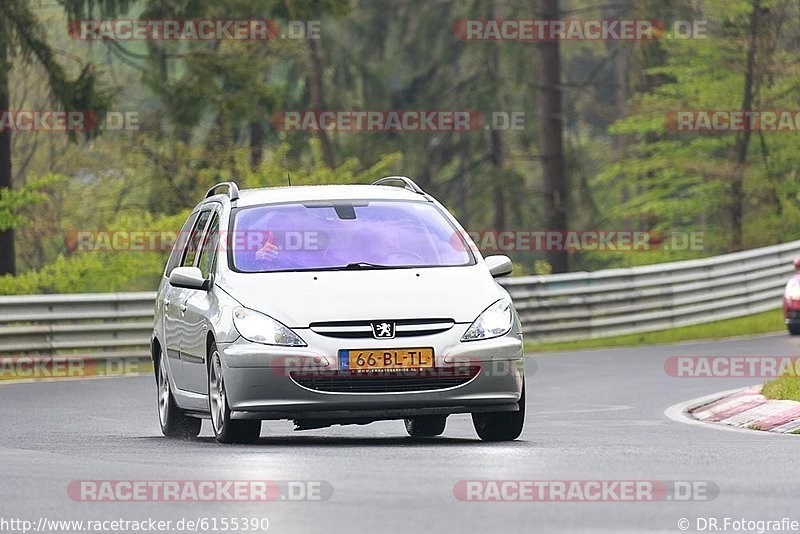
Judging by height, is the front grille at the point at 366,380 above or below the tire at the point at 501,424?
above

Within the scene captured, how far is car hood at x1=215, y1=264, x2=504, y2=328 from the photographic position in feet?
38.7

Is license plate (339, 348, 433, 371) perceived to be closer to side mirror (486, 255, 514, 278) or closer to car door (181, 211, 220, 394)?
car door (181, 211, 220, 394)

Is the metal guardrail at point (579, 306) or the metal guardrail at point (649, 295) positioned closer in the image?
the metal guardrail at point (579, 306)

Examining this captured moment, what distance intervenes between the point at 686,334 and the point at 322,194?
50.5ft

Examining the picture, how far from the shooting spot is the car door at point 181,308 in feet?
44.1

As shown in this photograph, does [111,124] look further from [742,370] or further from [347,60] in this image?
[347,60]

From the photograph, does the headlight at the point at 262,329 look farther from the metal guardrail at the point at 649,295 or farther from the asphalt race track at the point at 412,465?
the metal guardrail at the point at 649,295

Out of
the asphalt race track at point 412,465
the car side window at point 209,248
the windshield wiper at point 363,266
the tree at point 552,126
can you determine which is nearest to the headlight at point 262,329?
the asphalt race track at point 412,465

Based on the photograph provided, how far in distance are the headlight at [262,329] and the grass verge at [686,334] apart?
14.3 meters

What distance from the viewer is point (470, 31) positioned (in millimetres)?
49719

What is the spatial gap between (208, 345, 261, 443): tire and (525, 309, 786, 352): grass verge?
13824 millimetres

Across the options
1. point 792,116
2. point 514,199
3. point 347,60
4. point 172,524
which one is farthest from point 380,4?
point 172,524

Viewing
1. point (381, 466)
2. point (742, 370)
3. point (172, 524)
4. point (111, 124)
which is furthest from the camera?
point (111, 124)

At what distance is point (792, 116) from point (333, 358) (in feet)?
106
